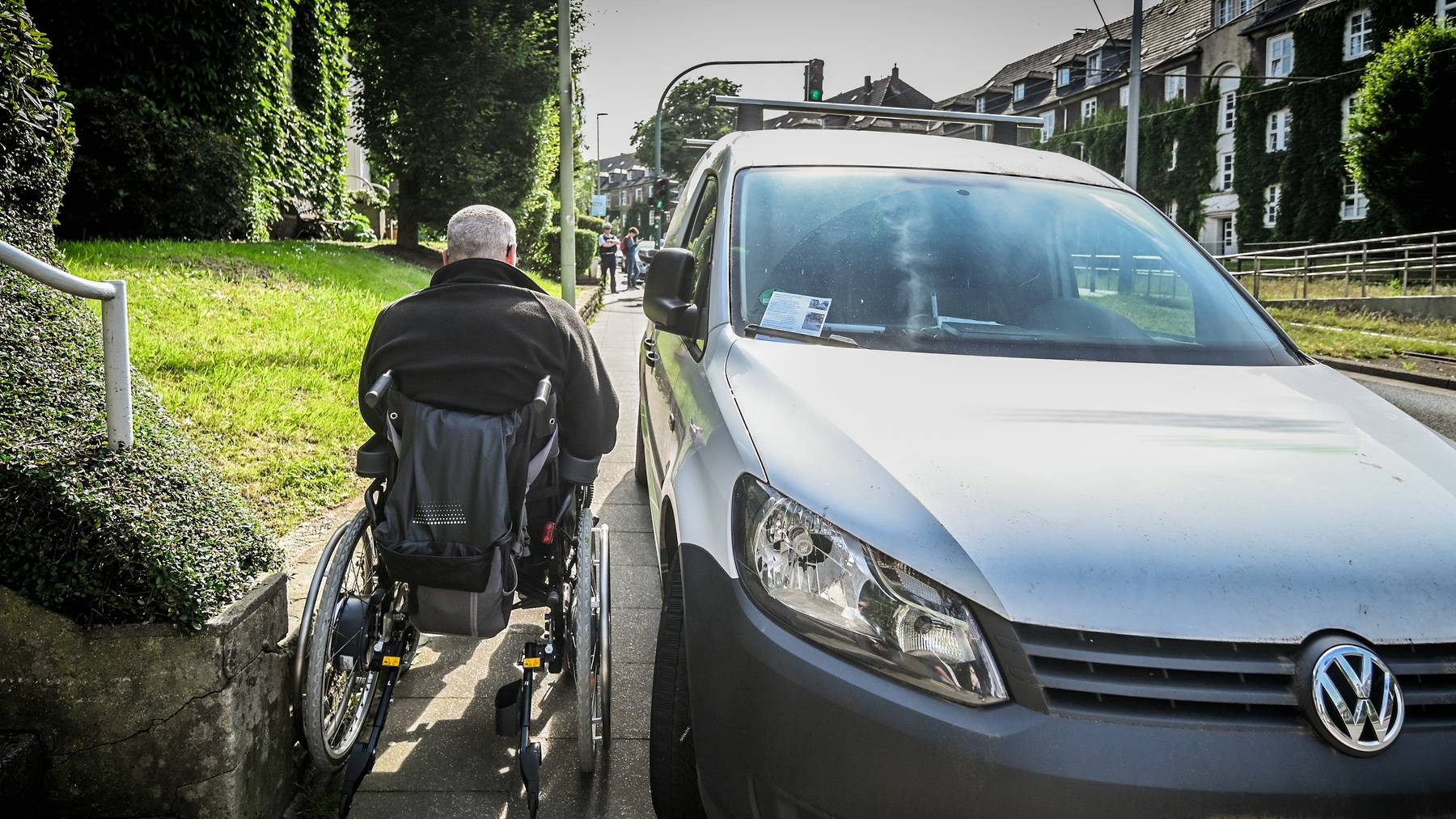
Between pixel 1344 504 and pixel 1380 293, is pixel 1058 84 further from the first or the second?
pixel 1344 504

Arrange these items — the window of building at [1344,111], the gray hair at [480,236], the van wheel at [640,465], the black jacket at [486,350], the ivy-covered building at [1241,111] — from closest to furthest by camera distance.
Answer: the black jacket at [486,350]
the gray hair at [480,236]
the van wheel at [640,465]
the window of building at [1344,111]
the ivy-covered building at [1241,111]

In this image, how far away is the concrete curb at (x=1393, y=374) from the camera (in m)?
12.4

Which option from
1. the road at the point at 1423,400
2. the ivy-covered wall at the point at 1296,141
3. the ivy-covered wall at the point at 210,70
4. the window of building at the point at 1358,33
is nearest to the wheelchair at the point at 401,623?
the road at the point at 1423,400

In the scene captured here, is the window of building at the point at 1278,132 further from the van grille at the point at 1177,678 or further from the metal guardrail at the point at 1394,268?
the van grille at the point at 1177,678

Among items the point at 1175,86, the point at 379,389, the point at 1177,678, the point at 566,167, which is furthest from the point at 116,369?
the point at 1175,86

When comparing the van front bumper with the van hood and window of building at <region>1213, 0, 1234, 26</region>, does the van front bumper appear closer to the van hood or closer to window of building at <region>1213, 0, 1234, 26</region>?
the van hood

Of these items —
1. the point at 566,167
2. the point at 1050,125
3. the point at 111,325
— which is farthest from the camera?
the point at 1050,125

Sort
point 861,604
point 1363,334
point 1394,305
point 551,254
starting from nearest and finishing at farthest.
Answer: point 861,604 < point 1363,334 < point 1394,305 < point 551,254

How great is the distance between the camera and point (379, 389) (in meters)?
2.90

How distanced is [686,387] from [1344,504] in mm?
1863

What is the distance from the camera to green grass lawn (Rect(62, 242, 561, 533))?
579 centimetres

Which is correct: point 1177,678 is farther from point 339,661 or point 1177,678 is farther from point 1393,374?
point 1393,374

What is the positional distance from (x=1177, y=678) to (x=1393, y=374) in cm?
1374

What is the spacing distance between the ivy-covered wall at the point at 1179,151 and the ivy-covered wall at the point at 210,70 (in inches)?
1522
